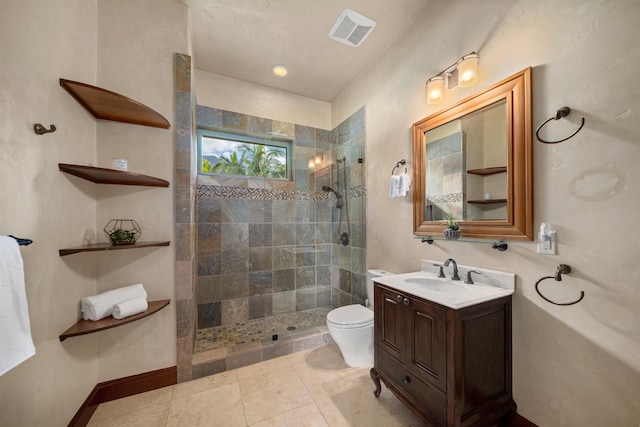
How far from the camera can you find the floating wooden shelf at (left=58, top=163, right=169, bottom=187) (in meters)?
1.23

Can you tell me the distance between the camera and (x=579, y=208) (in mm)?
1073

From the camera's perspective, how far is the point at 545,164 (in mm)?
1179

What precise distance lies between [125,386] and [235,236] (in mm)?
1453

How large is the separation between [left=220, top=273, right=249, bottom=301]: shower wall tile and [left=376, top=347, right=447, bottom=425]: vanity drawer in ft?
5.51

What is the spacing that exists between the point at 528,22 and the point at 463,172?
0.84 meters

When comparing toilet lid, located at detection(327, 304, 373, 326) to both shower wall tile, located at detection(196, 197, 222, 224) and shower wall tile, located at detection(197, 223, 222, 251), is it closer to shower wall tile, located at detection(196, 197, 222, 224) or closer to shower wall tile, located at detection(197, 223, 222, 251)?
shower wall tile, located at detection(197, 223, 222, 251)

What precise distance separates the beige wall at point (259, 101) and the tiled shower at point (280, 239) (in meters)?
0.10

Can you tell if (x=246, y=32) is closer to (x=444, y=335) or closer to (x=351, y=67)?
(x=351, y=67)

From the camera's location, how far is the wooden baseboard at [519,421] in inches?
48.6

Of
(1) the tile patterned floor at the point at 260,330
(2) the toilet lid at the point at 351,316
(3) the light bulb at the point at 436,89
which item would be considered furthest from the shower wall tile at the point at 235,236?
(3) the light bulb at the point at 436,89

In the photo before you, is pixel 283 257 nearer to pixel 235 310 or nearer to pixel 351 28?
pixel 235 310

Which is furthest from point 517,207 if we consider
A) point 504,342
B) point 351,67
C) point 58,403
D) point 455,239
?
point 58,403

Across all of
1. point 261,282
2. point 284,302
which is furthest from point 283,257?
point 284,302

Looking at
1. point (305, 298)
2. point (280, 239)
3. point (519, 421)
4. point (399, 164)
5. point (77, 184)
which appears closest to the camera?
point (519, 421)
